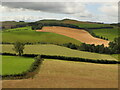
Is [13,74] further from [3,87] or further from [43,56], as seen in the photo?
[43,56]

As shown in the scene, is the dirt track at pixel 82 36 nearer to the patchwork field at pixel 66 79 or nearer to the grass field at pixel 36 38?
the grass field at pixel 36 38

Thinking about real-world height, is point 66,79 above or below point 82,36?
below

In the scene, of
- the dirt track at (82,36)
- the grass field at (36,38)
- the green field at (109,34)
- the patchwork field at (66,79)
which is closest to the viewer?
the patchwork field at (66,79)

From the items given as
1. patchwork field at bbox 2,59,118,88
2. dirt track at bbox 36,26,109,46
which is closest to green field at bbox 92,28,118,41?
dirt track at bbox 36,26,109,46

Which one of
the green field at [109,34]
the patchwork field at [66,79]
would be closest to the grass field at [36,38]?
the green field at [109,34]

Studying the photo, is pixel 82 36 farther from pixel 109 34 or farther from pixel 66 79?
pixel 66 79

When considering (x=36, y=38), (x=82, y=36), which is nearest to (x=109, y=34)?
(x=82, y=36)

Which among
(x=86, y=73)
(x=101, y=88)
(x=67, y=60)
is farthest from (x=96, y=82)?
(x=67, y=60)

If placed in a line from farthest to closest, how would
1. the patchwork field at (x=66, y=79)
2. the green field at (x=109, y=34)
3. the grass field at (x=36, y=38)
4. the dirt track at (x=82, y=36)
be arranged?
the green field at (x=109, y=34) < the dirt track at (x=82, y=36) < the grass field at (x=36, y=38) < the patchwork field at (x=66, y=79)

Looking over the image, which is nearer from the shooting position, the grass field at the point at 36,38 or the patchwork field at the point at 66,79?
the patchwork field at the point at 66,79

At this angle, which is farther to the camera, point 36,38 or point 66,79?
point 36,38

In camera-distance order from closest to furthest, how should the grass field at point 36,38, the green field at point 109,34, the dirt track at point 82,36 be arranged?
the grass field at point 36,38
the dirt track at point 82,36
the green field at point 109,34

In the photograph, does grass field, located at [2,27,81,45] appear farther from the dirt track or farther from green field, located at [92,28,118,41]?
green field, located at [92,28,118,41]

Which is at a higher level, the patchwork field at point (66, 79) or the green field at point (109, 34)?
the green field at point (109, 34)
